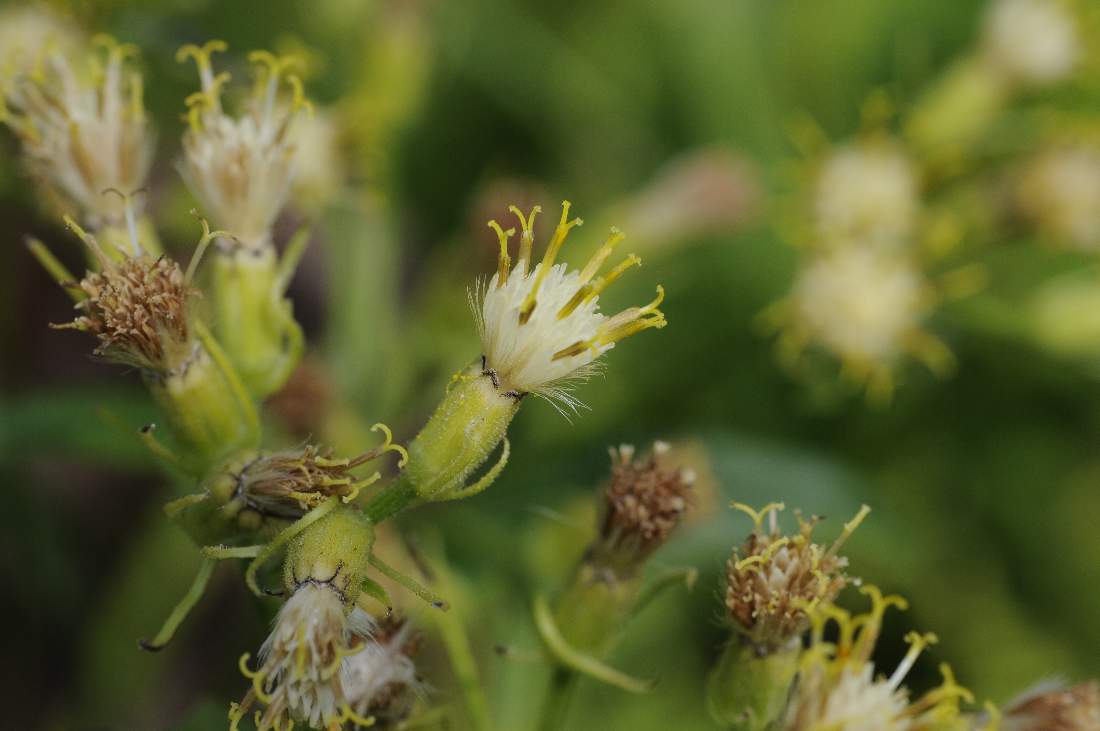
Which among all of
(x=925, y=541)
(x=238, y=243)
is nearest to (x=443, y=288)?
(x=238, y=243)

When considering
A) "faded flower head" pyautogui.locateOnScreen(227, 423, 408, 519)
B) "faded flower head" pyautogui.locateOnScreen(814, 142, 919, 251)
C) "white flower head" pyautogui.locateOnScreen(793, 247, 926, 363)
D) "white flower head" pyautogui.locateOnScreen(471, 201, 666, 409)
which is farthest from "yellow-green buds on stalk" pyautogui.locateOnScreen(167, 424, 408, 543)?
"faded flower head" pyautogui.locateOnScreen(814, 142, 919, 251)

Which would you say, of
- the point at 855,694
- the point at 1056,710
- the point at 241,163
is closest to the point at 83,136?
the point at 241,163

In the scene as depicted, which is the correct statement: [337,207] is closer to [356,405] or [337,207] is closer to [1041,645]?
[356,405]

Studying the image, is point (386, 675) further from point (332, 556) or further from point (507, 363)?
point (507, 363)

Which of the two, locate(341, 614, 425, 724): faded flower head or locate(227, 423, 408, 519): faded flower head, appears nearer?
locate(227, 423, 408, 519): faded flower head

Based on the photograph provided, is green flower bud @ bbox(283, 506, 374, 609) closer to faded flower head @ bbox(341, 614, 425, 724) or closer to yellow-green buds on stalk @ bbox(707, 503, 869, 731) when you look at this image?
faded flower head @ bbox(341, 614, 425, 724)

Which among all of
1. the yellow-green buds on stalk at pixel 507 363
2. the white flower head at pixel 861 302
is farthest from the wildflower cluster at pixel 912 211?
the yellow-green buds on stalk at pixel 507 363
